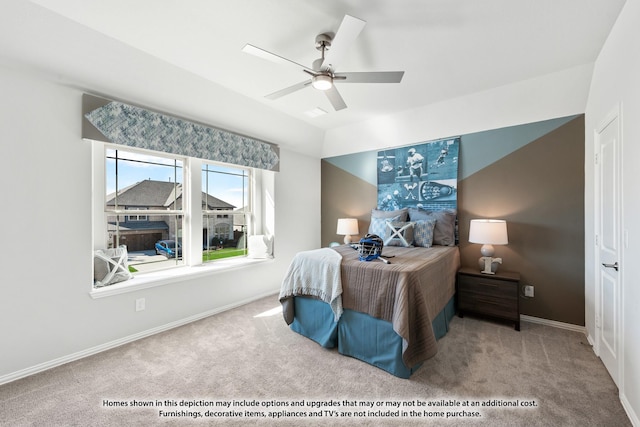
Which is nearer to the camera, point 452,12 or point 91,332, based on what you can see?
point 452,12

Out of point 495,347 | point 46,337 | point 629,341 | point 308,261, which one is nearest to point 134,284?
point 46,337

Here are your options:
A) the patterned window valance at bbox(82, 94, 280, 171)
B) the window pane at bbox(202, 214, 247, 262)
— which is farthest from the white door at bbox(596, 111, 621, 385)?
the window pane at bbox(202, 214, 247, 262)

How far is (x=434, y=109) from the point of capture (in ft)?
11.8

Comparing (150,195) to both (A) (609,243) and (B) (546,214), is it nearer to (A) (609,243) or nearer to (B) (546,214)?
(A) (609,243)

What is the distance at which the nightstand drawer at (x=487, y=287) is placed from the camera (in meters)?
2.86

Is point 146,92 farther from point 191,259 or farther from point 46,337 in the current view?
point 46,337

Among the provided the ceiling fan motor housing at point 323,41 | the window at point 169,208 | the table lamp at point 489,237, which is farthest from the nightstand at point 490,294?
the window at point 169,208

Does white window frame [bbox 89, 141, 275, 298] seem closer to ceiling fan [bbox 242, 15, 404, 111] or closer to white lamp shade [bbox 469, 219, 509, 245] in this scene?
ceiling fan [bbox 242, 15, 404, 111]

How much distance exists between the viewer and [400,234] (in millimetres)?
3457

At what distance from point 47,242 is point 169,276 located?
1062mm

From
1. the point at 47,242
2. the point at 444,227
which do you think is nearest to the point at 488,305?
the point at 444,227

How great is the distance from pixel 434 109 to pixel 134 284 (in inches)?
162

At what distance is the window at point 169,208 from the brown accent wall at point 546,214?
3.46m

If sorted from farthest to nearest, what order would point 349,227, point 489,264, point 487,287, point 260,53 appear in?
point 349,227 < point 489,264 < point 487,287 < point 260,53
